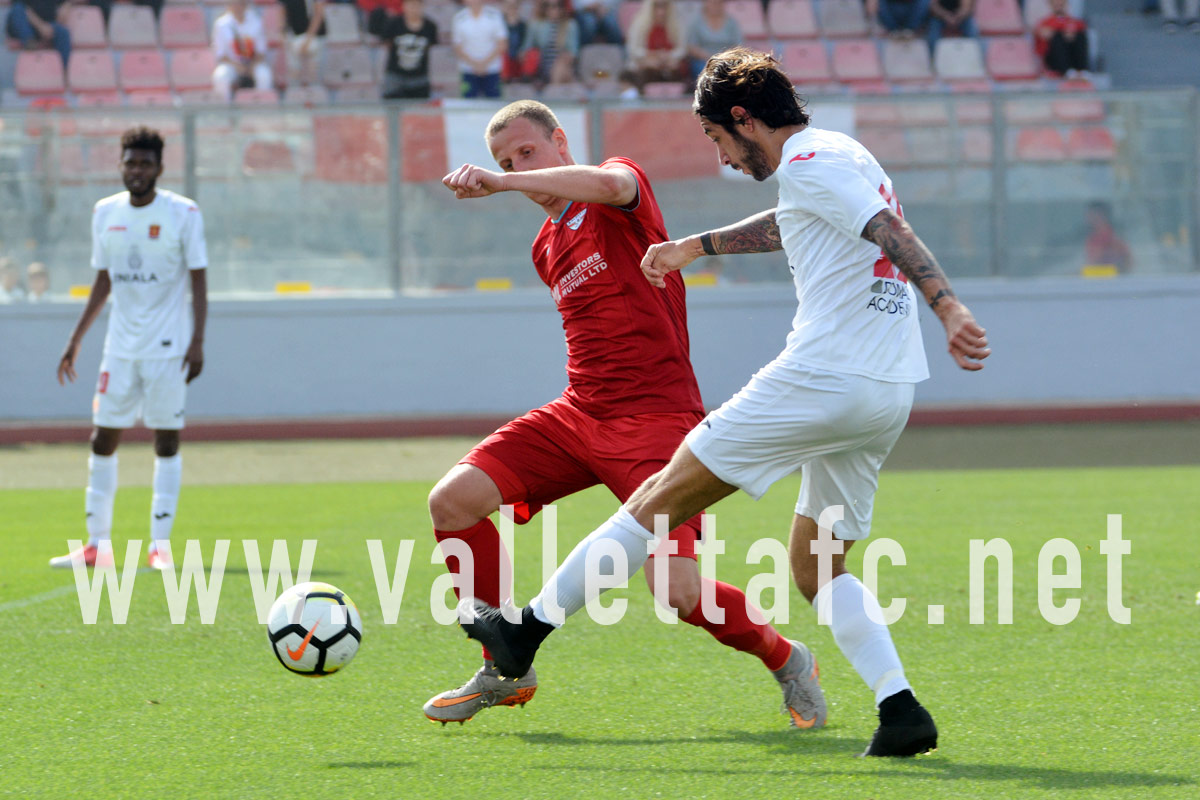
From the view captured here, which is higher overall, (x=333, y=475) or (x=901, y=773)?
(x=901, y=773)

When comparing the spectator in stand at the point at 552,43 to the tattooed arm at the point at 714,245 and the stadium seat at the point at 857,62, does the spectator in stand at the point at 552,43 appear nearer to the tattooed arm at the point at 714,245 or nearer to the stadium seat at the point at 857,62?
the stadium seat at the point at 857,62

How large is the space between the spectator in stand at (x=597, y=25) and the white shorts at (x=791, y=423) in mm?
15319

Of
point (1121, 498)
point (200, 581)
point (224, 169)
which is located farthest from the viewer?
point (224, 169)

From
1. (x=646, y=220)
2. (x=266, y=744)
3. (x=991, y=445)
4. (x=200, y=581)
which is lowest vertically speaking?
(x=991, y=445)

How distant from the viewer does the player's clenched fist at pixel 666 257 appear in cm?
432

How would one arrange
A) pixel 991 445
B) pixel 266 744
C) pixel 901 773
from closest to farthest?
pixel 901 773
pixel 266 744
pixel 991 445

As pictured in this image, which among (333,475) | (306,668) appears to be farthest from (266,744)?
(333,475)

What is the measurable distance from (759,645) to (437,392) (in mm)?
11858

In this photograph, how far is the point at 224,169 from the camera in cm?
1608

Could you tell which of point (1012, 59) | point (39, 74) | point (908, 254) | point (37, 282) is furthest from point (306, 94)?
point (908, 254)

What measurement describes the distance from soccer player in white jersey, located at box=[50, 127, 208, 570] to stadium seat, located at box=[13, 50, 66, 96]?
12.5 metres

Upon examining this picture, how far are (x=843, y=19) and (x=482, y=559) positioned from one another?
17.1 m

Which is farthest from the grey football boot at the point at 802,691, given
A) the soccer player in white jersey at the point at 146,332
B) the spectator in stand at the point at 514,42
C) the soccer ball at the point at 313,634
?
the spectator in stand at the point at 514,42

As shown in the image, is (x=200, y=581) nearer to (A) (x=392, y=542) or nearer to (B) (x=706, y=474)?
(A) (x=392, y=542)
